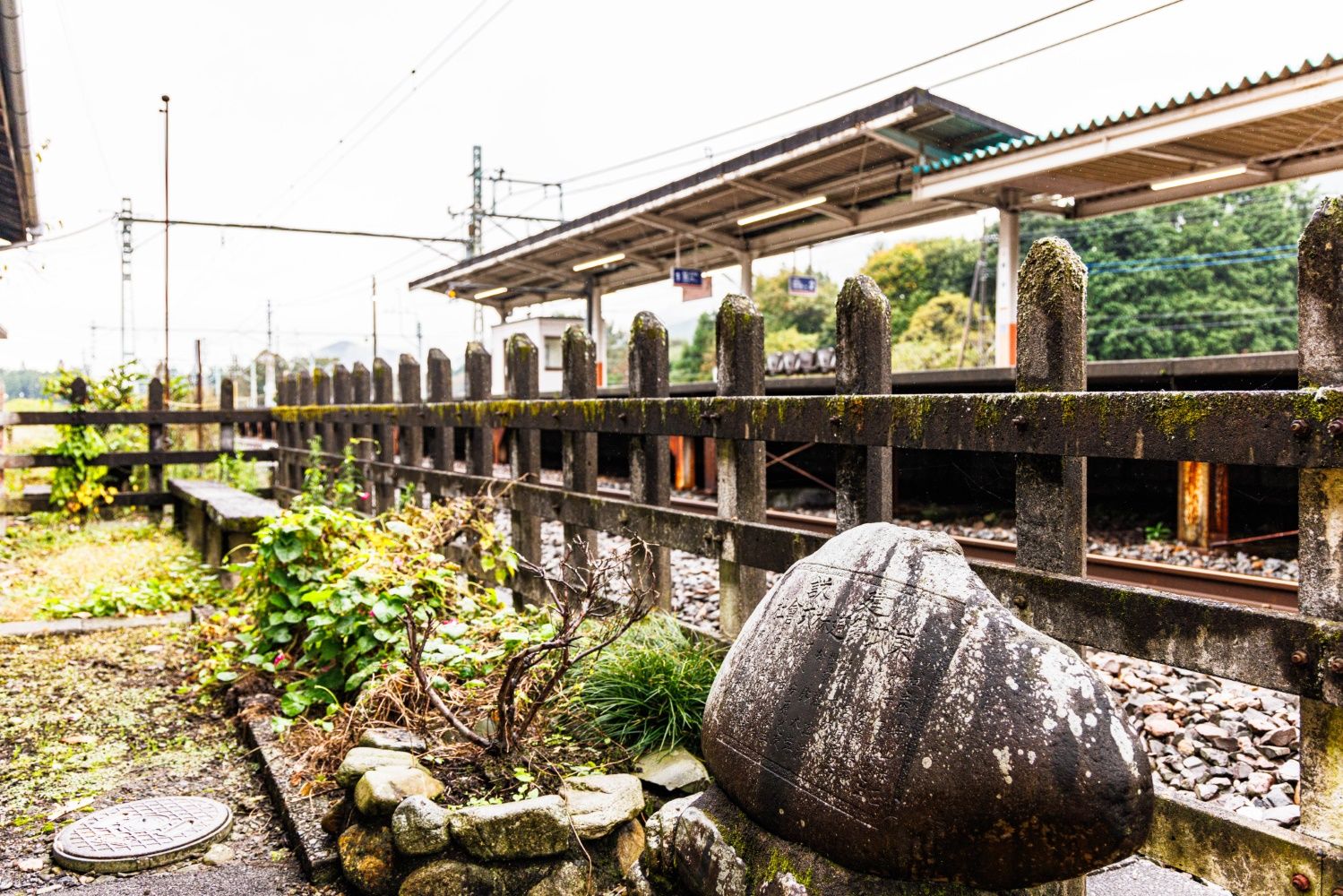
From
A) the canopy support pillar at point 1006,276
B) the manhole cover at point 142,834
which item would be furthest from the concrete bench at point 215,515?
the canopy support pillar at point 1006,276

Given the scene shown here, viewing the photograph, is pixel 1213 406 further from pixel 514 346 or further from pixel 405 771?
pixel 514 346

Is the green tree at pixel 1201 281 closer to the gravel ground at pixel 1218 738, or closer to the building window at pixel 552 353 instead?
the building window at pixel 552 353

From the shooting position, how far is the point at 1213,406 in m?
2.45

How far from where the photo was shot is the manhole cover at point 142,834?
323 cm

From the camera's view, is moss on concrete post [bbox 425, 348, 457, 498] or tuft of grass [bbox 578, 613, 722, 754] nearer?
tuft of grass [bbox 578, 613, 722, 754]

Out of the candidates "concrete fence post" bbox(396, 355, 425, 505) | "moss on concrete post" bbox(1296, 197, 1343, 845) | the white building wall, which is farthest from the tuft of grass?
the white building wall

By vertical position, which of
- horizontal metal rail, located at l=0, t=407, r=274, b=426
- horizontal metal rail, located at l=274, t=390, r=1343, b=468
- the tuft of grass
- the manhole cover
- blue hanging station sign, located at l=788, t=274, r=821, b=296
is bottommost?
the manhole cover

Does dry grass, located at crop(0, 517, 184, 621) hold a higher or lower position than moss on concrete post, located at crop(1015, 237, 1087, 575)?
lower

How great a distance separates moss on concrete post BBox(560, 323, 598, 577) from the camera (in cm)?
551

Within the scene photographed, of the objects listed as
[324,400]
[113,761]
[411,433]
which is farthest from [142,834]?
[324,400]

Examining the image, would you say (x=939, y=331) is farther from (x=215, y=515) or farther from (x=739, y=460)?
(x=739, y=460)

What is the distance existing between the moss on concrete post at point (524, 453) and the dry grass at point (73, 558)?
11.9 feet

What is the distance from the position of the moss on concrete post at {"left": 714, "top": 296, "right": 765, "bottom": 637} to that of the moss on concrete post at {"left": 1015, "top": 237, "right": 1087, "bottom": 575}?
4.60 ft

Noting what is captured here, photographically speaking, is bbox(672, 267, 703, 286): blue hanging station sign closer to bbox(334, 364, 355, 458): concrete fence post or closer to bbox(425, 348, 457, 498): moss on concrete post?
bbox(334, 364, 355, 458): concrete fence post
